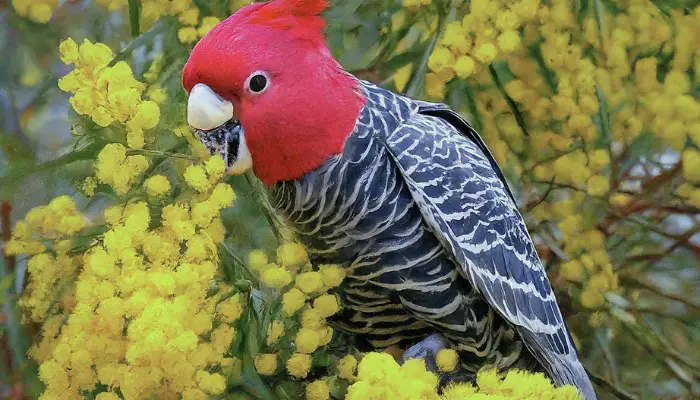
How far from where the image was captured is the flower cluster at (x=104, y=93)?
373 mm

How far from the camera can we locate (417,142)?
476 mm

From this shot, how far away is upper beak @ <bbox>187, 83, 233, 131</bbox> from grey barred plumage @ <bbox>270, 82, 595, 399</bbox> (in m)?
0.08

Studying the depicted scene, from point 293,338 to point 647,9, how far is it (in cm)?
39

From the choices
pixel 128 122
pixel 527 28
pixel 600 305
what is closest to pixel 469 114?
pixel 527 28

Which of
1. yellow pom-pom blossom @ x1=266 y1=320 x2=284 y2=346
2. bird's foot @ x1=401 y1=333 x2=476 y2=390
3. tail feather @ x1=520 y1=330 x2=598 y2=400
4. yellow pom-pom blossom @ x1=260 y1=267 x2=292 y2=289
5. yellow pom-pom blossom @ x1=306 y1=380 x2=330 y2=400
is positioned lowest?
bird's foot @ x1=401 y1=333 x2=476 y2=390

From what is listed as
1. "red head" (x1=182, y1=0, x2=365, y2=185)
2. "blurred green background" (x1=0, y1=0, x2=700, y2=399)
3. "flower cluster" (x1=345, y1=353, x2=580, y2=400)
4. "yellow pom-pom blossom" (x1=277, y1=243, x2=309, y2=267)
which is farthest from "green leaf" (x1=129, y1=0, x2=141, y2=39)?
"flower cluster" (x1=345, y1=353, x2=580, y2=400)

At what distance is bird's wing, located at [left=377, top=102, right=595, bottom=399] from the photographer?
18.4 inches

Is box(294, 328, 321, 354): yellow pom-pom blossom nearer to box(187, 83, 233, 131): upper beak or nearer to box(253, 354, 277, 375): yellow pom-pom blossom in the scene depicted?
box(253, 354, 277, 375): yellow pom-pom blossom

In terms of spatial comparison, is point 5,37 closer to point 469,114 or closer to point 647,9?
point 469,114

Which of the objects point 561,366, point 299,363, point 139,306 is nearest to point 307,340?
point 299,363

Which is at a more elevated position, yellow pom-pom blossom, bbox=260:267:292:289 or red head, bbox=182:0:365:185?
red head, bbox=182:0:365:185

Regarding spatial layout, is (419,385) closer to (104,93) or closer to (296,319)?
(296,319)

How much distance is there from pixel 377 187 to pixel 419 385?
18 centimetres

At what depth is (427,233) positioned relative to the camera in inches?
19.0
